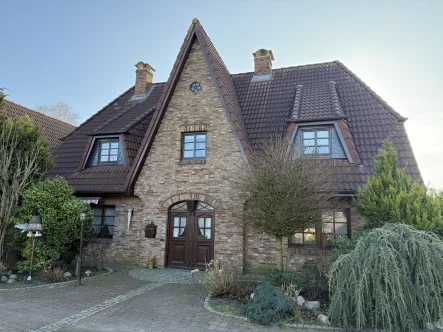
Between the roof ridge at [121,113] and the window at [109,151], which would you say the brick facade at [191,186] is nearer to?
the window at [109,151]

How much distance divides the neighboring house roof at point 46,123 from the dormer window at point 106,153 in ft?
13.3

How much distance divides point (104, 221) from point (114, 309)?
7033 mm

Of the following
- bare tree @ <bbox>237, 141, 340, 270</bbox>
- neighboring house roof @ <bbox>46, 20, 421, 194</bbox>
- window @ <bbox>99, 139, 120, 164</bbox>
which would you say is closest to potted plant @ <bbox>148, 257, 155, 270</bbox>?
neighboring house roof @ <bbox>46, 20, 421, 194</bbox>

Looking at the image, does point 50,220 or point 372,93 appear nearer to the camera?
point 50,220

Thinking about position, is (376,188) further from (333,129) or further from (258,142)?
(258,142)

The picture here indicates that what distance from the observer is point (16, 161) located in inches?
410

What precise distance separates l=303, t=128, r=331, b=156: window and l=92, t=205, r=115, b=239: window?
8.49 meters

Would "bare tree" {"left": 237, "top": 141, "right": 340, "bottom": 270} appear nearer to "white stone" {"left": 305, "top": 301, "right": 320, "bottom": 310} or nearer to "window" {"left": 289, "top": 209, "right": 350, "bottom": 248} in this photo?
"white stone" {"left": 305, "top": 301, "right": 320, "bottom": 310}

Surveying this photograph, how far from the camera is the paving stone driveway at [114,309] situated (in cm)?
588

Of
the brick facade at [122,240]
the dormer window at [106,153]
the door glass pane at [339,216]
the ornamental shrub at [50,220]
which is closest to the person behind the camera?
the ornamental shrub at [50,220]

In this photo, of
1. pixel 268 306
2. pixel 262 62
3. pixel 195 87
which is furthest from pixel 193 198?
pixel 262 62

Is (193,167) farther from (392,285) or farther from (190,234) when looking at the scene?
(392,285)

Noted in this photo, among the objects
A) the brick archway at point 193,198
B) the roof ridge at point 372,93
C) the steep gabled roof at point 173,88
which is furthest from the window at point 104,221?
the roof ridge at point 372,93

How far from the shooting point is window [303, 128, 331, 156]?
36.6ft
